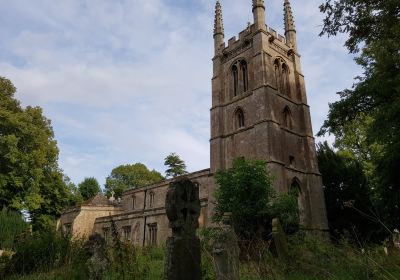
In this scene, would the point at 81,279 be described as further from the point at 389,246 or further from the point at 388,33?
the point at 388,33

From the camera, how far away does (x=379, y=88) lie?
13.4 meters

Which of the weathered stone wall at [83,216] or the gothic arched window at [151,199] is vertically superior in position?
the gothic arched window at [151,199]

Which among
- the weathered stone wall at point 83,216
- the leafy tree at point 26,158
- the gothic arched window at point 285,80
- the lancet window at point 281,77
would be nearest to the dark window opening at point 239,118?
the lancet window at point 281,77

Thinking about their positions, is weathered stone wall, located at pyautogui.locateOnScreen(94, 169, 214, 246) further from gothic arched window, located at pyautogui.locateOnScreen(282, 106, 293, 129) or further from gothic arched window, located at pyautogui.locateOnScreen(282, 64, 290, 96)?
gothic arched window, located at pyautogui.locateOnScreen(282, 64, 290, 96)

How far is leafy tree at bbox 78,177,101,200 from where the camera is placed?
176 feet

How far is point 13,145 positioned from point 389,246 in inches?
959

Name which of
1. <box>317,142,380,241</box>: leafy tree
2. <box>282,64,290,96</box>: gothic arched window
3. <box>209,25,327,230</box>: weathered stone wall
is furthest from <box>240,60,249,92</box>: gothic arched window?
<box>317,142,380,241</box>: leafy tree

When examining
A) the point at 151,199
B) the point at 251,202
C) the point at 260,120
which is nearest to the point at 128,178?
the point at 151,199

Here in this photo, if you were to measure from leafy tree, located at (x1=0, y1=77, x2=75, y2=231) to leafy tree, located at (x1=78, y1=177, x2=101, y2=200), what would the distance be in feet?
79.1

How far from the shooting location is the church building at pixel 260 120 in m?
23.7

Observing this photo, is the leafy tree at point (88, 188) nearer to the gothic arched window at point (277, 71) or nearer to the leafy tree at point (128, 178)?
the leafy tree at point (128, 178)

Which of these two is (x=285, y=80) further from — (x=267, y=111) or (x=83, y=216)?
(x=83, y=216)

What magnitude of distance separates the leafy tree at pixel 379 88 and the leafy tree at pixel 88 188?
146ft

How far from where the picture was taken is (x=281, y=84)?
27.6 m
